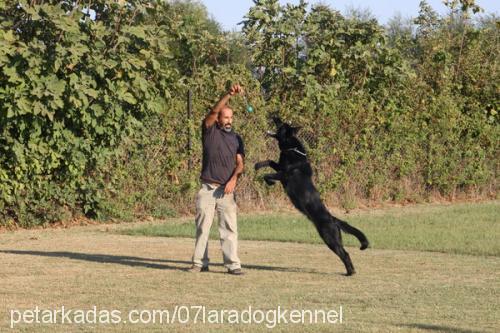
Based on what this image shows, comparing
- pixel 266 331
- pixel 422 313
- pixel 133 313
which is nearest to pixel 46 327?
pixel 133 313

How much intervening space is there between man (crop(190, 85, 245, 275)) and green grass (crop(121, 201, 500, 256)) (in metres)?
3.49

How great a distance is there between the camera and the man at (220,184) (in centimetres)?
1146

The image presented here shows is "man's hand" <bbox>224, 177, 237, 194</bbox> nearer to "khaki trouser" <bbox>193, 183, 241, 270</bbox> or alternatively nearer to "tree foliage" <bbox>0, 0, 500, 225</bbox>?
"khaki trouser" <bbox>193, 183, 241, 270</bbox>

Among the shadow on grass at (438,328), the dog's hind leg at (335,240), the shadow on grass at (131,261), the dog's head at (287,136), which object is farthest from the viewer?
the shadow on grass at (131,261)

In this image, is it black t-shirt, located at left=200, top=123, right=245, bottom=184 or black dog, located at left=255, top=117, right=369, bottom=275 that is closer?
black dog, located at left=255, top=117, right=369, bottom=275

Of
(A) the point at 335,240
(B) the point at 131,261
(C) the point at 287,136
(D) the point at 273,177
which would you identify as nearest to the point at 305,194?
(D) the point at 273,177

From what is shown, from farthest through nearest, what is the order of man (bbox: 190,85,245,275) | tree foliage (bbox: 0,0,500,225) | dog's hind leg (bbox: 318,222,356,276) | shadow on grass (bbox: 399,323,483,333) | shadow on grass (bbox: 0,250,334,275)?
tree foliage (bbox: 0,0,500,225) < shadow on grass (bbox: 0,250,334,275) < man (bbox: 190,85,245,275) < dog's hind leg (bbox: 318,222,356,276) < shadow on grass (bbox: 399,323,483,333)

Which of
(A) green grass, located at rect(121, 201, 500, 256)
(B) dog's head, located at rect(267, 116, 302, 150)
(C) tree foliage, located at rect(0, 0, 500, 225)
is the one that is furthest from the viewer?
(C) tree foliage, located at rect(0, 0, 500, 225)

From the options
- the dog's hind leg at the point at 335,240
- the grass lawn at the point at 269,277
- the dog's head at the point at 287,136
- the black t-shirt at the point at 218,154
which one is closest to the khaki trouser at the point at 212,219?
the black t-shirt at the point at 218,154

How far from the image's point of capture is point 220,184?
11.5 m

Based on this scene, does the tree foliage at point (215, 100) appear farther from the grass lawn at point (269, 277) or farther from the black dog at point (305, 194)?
the black dog at point (305, 194)

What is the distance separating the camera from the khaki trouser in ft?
37.7

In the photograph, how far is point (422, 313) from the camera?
888 cm

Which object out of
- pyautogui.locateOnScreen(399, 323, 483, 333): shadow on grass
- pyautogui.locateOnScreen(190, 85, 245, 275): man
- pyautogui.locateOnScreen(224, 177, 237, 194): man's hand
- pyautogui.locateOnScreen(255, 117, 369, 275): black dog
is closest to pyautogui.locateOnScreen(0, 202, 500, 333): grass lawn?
pyautogui.locateOnScreen(399, 323, 483, 333): shadow on grass
